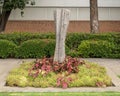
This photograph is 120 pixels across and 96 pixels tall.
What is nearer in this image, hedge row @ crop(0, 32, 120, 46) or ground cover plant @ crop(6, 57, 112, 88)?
ground cover plant @ crop(6, 57, 112, 88)

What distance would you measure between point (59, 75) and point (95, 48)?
571cm

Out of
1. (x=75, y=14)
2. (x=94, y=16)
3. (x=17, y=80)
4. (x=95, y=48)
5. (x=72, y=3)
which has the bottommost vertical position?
(x=17, y=80)

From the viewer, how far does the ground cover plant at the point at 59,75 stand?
29.0 feet

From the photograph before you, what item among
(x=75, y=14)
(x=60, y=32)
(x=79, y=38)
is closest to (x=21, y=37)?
(x=79, y=38)

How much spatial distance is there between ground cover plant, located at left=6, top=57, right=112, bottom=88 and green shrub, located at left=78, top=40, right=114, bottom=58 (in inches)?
174

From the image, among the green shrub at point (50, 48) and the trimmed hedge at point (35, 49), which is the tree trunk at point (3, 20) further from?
the green shrub at point (50, 48)

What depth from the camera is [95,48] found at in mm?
14703

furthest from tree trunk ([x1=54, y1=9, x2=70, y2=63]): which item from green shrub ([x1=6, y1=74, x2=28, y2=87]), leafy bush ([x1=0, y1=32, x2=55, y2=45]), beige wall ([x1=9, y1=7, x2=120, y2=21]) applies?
beige wall ([x1=9, y1=7, x2=120, y2=21])

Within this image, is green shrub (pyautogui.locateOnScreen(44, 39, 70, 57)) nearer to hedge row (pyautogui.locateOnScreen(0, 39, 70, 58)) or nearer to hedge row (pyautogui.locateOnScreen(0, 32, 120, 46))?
hedge row (pyautogui.locateOnScreen(0, 39, 70, 58))

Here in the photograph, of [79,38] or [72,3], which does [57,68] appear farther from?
[72,3]

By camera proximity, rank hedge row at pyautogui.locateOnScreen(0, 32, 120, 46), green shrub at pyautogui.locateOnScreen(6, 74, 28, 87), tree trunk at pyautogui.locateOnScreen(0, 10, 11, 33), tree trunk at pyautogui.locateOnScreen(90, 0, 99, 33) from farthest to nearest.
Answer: tree trunk at pyautogui.locateOnScreen(0, 10, 11, 33) < tree trunk at pyautogui.locateOnScreen(90, 0, 99, 33) < hedge row at pyautogui.locateOnScreen(0, 32, 120, 46) < green shrub at pyautogui.locateOnScreen(6, 74, 28, 87)

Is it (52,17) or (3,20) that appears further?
(52,17)

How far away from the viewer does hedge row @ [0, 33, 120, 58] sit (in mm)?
14469

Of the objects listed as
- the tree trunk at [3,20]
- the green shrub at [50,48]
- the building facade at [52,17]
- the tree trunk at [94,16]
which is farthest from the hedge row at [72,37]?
the building facade at [52,17]
